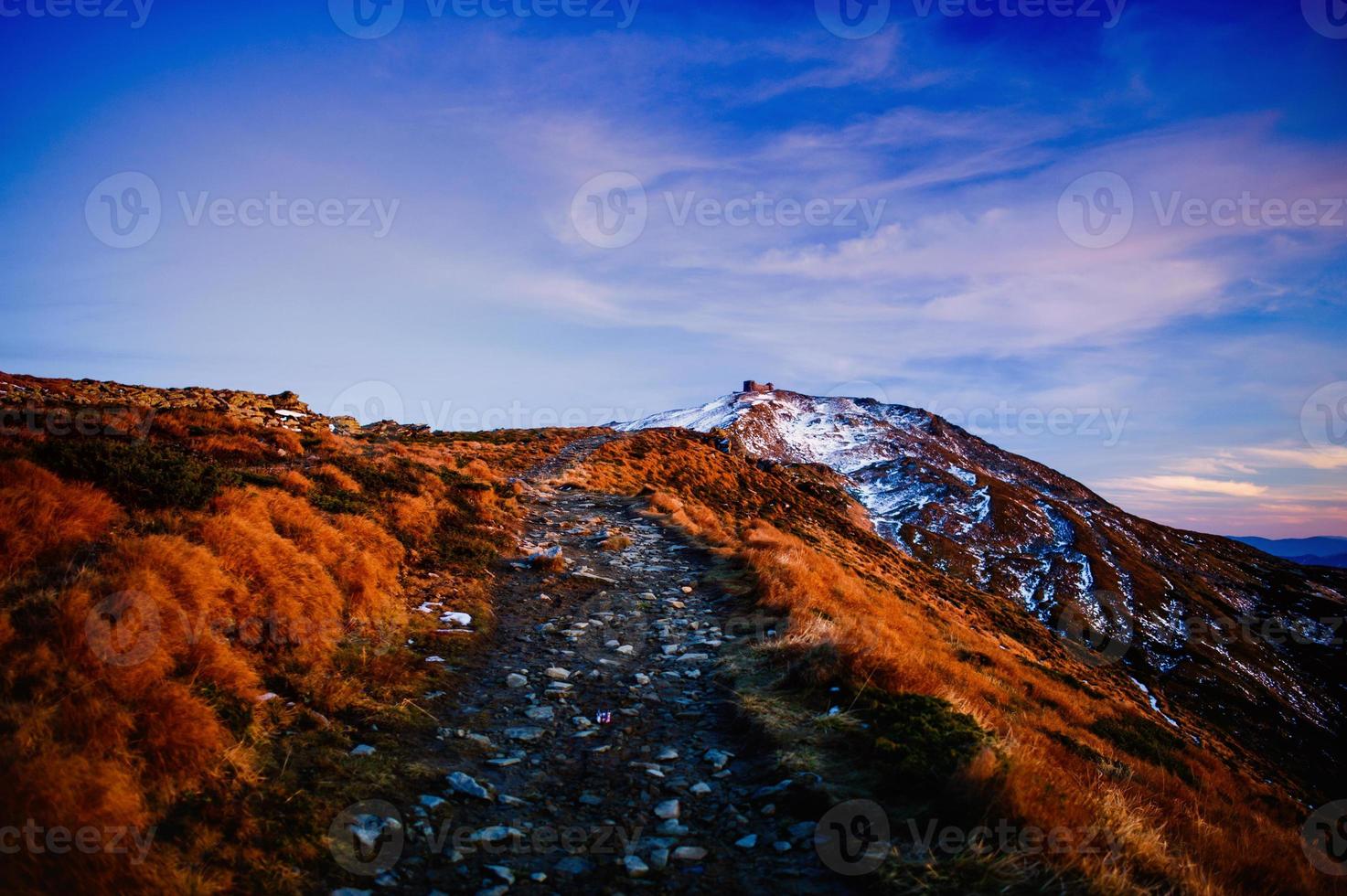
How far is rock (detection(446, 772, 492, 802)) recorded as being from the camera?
5273mm

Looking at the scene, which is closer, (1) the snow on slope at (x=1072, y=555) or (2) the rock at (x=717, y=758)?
(2) the rock at (x=717, y=758)

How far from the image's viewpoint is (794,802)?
17.2 feet

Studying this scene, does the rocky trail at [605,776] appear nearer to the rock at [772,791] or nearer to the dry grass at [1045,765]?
the rock at [772,791]

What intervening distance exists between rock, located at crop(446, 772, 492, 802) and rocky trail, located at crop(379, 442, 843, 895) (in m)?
0.02

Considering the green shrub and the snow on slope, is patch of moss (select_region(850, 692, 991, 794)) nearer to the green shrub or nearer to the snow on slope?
the green shrub

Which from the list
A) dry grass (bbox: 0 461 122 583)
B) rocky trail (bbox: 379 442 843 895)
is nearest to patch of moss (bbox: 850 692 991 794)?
rocky trail (bbox: 379 442 843 895)

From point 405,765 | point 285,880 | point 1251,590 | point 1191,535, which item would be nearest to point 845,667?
point 405,765

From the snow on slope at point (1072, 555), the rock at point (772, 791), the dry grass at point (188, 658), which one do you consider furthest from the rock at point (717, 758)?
the snow on slope at point (1072, 555)

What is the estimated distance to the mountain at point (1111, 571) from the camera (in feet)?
311

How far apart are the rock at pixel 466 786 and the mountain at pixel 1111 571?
61.2 m

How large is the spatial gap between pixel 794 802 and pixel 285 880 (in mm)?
3875

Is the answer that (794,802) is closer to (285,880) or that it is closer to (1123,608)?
(285,880)

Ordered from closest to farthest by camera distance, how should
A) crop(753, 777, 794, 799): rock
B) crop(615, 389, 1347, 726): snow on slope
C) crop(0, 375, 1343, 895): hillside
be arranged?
crop(0, 375, 1343, 895): hillside, crop(753, 777, 794, 799): rock, crop(615, 389, 1347, 726): snow on slope

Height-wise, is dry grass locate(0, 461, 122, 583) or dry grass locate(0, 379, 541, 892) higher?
dry grass locate(0, 461, 122, 583)
